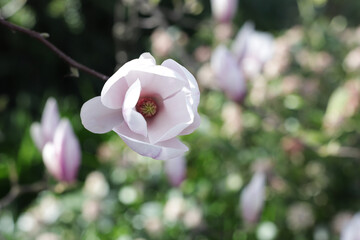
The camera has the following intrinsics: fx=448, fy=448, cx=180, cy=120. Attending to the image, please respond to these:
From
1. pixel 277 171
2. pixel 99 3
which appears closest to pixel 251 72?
pixel 277 171

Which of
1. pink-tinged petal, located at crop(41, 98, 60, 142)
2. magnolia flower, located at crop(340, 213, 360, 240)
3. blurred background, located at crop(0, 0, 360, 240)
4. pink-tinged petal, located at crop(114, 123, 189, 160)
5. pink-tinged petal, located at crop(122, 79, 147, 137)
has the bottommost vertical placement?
blurred background, located at crop(0, 0, 360, 240)

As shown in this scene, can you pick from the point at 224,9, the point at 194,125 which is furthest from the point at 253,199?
the point at 224,9

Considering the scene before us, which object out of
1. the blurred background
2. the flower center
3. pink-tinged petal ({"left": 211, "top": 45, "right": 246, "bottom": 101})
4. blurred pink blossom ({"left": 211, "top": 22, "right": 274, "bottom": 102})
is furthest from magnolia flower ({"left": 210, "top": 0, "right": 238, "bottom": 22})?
the flower center

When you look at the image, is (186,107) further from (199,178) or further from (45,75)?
(45,75)

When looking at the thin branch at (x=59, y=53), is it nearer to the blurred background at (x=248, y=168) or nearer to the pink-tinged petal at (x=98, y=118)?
the pink-tinged petal at (x=98, y=118)

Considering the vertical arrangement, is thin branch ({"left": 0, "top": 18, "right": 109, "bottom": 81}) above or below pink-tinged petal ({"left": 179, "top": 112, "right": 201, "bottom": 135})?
above

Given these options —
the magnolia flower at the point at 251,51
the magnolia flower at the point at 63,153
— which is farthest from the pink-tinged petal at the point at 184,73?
the magnolia flower at the point at 251,51

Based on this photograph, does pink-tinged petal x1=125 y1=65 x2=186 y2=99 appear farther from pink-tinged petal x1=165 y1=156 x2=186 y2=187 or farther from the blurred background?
pink-tinged petal x1=165 y1=156 x2=186 y2=187

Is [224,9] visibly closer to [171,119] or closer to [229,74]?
[229,74]
